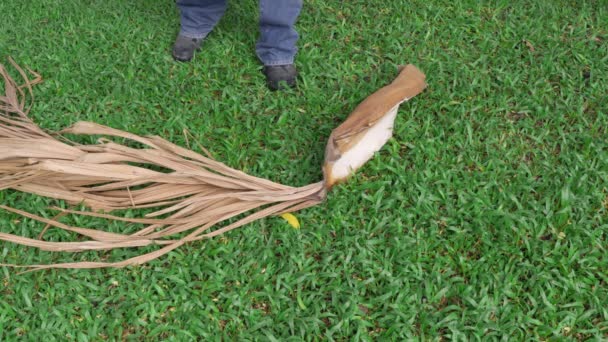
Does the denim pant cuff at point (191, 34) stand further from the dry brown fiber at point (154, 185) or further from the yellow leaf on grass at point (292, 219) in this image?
the yellow leaf on grass at point (292, 219)

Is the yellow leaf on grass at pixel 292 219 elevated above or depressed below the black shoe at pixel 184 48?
below

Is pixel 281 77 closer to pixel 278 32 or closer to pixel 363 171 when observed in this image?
pixel 278 32

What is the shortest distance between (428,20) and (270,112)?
3.81 ft

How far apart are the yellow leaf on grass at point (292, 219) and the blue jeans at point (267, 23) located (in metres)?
0.94

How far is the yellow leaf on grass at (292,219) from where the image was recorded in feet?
7.02

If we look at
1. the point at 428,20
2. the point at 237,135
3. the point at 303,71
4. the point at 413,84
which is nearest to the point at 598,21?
the point at 428,20

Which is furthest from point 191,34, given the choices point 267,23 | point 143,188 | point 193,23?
point 143,188

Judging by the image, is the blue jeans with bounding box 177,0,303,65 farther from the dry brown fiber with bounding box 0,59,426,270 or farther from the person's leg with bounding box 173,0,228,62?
the dry brown fiber with bounding box 0,59,426,270

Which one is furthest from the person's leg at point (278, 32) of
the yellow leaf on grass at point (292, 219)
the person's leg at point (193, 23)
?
the yellow leaf on grass at point (292, 219)

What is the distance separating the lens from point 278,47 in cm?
279

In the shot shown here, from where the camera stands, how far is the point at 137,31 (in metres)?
3.20

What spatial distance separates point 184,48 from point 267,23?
0.51 m

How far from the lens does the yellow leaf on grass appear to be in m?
2.14

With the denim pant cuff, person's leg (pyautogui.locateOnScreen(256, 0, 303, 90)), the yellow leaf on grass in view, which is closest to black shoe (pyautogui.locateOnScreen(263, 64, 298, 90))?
person's leg (pyautogui.locateOnScreen(256, 0, 303, 90))
